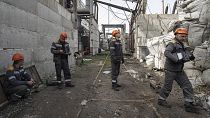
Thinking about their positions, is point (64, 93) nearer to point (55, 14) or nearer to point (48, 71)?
point (48, 71)

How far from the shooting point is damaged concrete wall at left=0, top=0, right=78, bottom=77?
20.6ft

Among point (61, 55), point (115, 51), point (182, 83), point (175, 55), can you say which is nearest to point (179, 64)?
point (175, 55)

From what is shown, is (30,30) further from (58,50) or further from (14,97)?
(14,97)

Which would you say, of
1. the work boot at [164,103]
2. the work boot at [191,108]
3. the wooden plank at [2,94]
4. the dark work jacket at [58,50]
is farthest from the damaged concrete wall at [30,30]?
the work boot at [191,108]

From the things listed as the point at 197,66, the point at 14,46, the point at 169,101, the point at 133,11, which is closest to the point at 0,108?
the point at 14,46

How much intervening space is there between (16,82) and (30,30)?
252 centimetres

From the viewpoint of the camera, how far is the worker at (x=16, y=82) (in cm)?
594

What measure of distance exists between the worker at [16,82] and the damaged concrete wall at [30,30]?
295 millimetres

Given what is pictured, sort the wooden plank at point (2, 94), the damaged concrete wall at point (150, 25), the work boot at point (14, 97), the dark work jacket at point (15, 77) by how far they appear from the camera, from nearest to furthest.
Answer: the wooden plank at point (2, 94), the dark work jacket at point (15, 77), the work boot at point (14, 97), the damaged concrete wall at point (150, 25)

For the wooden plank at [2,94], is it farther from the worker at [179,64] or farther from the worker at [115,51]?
the worker at [179,64]

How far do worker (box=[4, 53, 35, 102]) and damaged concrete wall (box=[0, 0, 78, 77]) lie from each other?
295 millimetres

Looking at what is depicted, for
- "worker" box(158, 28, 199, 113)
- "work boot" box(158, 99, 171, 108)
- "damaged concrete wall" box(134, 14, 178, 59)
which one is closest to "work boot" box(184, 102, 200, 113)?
"worker" box(158, 28, 199, 113)

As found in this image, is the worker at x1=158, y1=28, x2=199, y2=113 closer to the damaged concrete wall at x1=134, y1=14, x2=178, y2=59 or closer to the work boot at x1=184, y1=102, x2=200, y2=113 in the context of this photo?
the work boot at x1=184, y1=102, x2=200, y2=113

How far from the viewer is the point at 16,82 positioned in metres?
6.01
